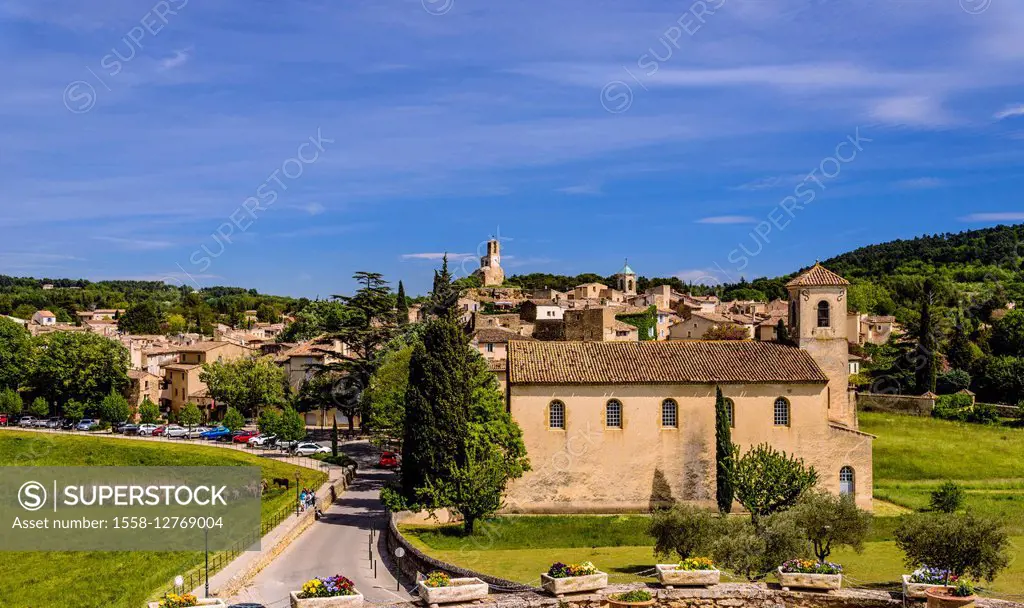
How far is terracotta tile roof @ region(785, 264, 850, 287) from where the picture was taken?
1607 inches

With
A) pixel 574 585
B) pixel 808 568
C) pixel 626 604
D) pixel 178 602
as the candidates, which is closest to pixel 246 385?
pixel 178 602

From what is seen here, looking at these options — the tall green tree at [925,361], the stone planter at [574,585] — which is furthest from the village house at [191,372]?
the stone planter at [574,585]

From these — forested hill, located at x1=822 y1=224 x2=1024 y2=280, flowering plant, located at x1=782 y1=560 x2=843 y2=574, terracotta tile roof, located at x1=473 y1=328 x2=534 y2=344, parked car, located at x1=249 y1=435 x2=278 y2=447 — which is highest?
forested hill, located at x1=822 y1=224 x2=1024 y2=280

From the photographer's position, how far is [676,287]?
6471 inches

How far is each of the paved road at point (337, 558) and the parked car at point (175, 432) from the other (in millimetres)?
23133

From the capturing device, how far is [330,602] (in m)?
16.6

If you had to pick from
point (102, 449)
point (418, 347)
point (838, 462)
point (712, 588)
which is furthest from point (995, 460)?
point (102, 449)

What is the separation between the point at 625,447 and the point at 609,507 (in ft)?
8.95

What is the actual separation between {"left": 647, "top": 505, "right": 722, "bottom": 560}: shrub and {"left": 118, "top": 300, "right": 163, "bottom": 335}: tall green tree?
11820 cm

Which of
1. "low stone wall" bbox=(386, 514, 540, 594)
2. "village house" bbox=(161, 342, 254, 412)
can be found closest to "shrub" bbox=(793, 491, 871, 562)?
"low stone wall" bbox=(386, 514, 540, 594)

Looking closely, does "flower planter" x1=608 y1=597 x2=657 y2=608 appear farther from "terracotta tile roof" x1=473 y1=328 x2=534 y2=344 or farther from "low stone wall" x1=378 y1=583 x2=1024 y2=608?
"terracotta tile roof" x1=473 y1=328 x2=534 y2=344

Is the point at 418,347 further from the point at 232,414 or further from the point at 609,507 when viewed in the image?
the point at 232,414

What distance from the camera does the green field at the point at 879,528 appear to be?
2762 cm

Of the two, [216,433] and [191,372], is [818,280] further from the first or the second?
[191,372]
